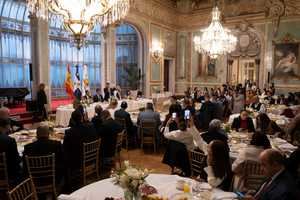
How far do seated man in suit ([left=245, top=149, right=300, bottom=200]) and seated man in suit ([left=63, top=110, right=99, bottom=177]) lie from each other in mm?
2697

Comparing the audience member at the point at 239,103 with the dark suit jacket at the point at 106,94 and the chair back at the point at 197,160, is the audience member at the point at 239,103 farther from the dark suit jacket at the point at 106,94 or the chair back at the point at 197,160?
the chair back at the point at 197,160

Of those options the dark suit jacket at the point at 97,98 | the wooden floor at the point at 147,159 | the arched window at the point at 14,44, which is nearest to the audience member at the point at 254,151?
the wooden floor at the point at 147,159

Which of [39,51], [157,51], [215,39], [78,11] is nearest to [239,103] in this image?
→ [215,39]

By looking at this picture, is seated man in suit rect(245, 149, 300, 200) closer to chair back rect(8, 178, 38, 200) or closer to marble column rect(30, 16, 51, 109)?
chair back rect(8, 178, 38, 200)

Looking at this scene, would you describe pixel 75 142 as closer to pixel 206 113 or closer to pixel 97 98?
pixel 206 113

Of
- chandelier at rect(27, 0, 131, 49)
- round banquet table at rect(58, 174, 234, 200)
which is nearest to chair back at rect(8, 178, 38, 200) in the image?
round banquet table at rect(58, 174, 234, 200)

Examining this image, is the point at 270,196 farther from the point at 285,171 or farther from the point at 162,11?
the point at 162,11

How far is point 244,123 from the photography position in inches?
234

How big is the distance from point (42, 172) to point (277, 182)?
9.44 feet

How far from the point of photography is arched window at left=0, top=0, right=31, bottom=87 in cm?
1274

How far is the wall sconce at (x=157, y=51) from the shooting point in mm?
14984

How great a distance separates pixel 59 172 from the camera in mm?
3900

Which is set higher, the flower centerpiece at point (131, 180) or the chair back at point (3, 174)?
the flower centerpiece at point (131, 180)

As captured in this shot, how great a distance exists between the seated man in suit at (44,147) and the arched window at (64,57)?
38.9ft
